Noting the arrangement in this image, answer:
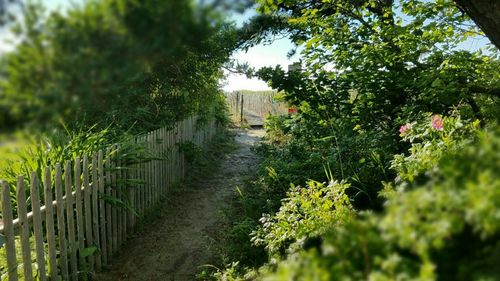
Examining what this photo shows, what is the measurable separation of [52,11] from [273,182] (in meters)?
4.54

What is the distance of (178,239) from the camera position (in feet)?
14.6

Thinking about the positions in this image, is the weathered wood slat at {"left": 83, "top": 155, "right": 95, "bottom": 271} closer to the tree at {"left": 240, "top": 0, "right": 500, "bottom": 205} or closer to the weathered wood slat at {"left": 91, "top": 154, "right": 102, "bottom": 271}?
the weathered wood slat at {"left": 91, "top": 154, "right": 102, "bottom": 271}

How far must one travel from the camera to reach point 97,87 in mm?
748

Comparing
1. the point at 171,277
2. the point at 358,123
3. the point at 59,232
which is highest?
the point at 358,123

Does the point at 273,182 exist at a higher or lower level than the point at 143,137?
lower

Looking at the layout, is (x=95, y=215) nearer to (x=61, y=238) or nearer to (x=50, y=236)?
(x=61, y=238)

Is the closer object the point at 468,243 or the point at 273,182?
the point at 468,243

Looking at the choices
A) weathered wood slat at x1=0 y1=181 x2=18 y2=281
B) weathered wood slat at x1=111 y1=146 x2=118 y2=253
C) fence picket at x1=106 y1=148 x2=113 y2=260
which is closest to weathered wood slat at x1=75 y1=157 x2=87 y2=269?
fence picket at x1=106 y1=148 x2=113 y2=260

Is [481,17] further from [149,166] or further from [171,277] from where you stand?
[149,166]

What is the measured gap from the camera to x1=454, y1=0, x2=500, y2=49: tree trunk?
2051 mm

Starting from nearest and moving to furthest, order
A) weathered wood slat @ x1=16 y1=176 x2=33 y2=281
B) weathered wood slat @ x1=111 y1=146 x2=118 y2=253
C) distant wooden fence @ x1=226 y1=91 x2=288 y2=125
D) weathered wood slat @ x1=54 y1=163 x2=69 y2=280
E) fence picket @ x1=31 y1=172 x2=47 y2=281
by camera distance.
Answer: weathered wood slat @ x1=16 y1=176 x2=33 y2=281 → fence picket @ x1=31 y1=172 x2=47 y2=281 → weathered wood slat @ x1=54 y1=163 x2=69 y2=280 → weathered wood slat @ x1=111 y1=146 x2=118 y2=253 → distant wooden fence @ x1=226 y1=91 x2=288 y2=125

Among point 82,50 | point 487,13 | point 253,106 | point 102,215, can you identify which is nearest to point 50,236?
point 102,215

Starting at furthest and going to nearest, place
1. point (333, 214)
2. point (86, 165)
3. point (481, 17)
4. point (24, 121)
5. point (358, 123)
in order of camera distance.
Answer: point (358, 123), point (86, 165), point (333, 214), point (481, 17), point (24, 121)

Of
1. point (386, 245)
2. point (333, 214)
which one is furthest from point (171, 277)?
point (386, 245)
